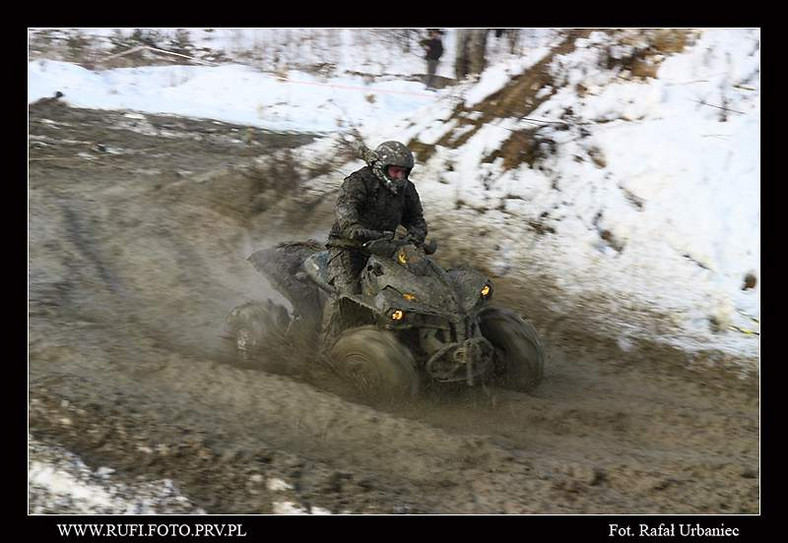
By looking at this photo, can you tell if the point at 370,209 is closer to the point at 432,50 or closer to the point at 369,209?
the point at 369,209

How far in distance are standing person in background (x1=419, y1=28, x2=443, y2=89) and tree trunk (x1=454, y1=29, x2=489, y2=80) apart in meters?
0.64

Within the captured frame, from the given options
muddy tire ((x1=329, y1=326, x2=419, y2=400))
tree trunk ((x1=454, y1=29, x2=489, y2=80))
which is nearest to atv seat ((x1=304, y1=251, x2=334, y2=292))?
muddy tire ((x1=329, y1=326, x2=419, y2=400))

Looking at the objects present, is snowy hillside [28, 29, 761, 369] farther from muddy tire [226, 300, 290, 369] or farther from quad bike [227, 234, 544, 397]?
muddy tire [226, 300, 290, 369]

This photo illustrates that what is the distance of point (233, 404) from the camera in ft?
28.8

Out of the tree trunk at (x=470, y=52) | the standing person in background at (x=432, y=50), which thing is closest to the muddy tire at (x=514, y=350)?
the tree trunk at (x=470, y=52)

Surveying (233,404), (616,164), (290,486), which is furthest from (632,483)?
(616,164)

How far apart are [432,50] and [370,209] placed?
14.2 metres

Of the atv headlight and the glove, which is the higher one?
the glove

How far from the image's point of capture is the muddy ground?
7.38 meters

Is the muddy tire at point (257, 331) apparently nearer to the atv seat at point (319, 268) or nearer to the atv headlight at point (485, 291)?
the atv seat at point (319, 268)

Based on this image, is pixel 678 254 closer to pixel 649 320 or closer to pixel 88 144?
pixel 649 320

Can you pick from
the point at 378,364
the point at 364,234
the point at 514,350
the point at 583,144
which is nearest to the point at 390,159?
the point at 364,234

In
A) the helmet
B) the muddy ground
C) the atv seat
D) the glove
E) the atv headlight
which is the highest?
the helmet

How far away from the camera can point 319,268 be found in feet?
32.4
